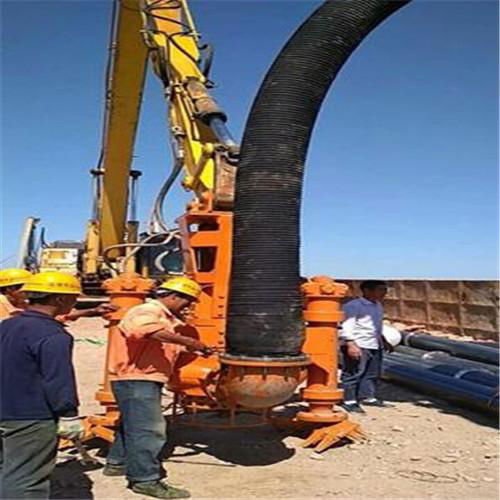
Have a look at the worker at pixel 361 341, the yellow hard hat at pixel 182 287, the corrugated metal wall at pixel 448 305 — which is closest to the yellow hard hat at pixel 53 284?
the yellow hard hat at pixel 182 287

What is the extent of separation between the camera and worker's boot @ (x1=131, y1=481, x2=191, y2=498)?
15.4 ft

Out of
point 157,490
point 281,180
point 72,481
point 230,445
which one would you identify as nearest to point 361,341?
point 230,445

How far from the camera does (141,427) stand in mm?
4812

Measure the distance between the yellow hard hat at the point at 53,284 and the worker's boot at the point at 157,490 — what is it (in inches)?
64.5

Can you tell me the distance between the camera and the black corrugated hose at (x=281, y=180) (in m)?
4.99

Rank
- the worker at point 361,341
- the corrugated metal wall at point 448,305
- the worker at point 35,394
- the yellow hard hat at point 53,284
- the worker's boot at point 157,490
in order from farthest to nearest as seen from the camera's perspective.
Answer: the corrugated metal wall at point 448,305 → the worker at point 361,341 → the worker's boot at point 157,490 → the yellow hard hat at point 53,284 → the worker at point 35,394

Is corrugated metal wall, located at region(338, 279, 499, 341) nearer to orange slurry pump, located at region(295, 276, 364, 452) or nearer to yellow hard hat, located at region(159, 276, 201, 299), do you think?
orange slurry pump, located at region(295, 276, 364, 452)

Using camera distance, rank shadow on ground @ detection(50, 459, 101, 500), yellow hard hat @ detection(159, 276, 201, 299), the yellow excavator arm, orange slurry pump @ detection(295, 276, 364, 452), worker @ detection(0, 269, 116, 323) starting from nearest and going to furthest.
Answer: shadow on ground @ detection(50, 459, 101, 500), yellow hard hat @ detection(159, 276, 201, 299), worker @ detection(0, 269, 116, 323), orange slurry pump @ detection(295, 276, 364, 452), the yellow excavator arm

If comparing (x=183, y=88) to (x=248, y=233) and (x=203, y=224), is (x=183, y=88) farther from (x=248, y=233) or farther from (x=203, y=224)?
(x=248, y=233)

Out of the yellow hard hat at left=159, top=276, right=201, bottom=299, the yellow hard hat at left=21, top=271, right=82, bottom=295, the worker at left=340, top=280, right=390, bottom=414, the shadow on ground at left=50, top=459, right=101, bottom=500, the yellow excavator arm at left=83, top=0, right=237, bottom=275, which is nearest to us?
the yellow hard hat at left=21, top=271, right=82, bottom=295

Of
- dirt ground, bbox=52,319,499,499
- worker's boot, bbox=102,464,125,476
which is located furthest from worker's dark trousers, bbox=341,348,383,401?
worker's boot, bbox=102,464,125,476

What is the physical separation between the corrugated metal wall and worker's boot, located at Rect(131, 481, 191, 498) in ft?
30.5

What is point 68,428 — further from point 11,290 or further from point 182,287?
point 11,290

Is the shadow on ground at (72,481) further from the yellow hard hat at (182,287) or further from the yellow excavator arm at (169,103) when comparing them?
the yellow excavator arm at (169,103)
